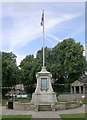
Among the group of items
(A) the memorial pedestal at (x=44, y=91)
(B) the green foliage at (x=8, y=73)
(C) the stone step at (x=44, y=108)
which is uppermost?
(B) the green foliage at (x=8, y=73)

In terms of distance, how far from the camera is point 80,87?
60281mm

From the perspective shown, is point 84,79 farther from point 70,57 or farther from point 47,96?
point 47,96

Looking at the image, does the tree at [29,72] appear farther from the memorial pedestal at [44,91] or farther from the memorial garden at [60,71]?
the memorial pedestal at [44,91]

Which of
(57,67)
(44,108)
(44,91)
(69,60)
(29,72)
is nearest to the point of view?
(44,108)

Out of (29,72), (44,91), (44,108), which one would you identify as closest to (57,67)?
(29,72)

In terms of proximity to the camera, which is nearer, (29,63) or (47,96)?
(47,96)

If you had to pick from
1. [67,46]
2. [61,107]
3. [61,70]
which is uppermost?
[67,46]

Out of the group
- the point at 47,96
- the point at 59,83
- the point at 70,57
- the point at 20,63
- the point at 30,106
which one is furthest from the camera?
the point at 20,63

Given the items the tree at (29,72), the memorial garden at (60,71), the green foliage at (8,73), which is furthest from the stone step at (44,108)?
the tree at (29,72)

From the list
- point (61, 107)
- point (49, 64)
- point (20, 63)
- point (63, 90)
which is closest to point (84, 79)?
point (63, 90)

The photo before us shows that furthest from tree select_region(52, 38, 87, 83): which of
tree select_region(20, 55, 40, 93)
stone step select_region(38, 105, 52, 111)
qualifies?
stone step select_region(38, 105, 52, 111)

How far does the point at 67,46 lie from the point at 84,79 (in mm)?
10250

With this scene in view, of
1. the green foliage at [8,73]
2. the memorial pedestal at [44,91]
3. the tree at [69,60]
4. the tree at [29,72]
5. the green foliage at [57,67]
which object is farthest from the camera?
the tree at [29,72]

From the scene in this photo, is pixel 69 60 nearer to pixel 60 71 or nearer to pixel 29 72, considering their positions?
pixel 60 71
